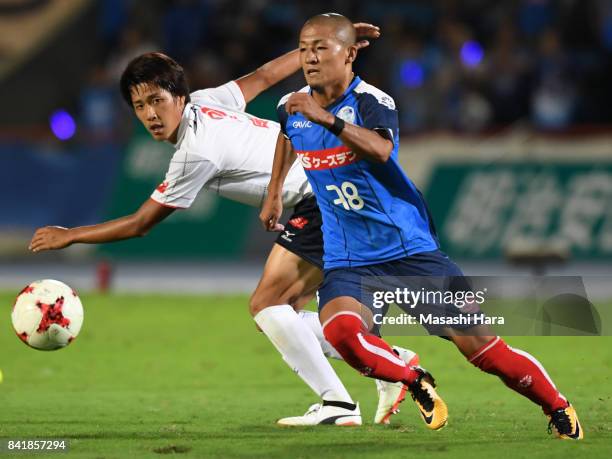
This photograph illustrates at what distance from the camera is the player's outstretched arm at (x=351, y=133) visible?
6277mm

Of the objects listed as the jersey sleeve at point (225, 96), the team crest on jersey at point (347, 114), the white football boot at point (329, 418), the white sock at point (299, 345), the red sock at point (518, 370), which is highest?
the jersey sleeve at point (225, 96)

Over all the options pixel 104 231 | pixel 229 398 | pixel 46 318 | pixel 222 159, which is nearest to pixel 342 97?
pixel 222 159

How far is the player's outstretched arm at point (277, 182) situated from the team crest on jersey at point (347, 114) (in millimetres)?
835

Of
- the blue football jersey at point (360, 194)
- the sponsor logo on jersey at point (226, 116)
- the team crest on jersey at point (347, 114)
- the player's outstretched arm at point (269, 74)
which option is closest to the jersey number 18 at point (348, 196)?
the blue football jersey at point (360, 194)

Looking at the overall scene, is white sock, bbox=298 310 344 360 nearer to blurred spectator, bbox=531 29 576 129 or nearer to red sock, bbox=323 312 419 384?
red sock, bbox=323 312 419 384

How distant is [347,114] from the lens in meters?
6.76

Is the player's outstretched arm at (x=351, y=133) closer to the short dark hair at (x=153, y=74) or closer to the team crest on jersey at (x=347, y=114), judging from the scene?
the team crest on jersey at (x=347, y=114)

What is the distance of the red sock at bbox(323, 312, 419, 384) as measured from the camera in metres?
6.78

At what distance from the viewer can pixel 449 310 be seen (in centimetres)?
669

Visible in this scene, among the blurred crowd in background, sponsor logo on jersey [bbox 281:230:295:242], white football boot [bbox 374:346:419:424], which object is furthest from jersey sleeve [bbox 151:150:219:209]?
the blurred crowd in background

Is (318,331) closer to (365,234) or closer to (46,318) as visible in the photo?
(365,234)

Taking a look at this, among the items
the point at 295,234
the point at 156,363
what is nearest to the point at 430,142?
the point at 156,363

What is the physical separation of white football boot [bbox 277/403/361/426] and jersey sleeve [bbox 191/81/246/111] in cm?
208

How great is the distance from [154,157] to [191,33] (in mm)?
2837
